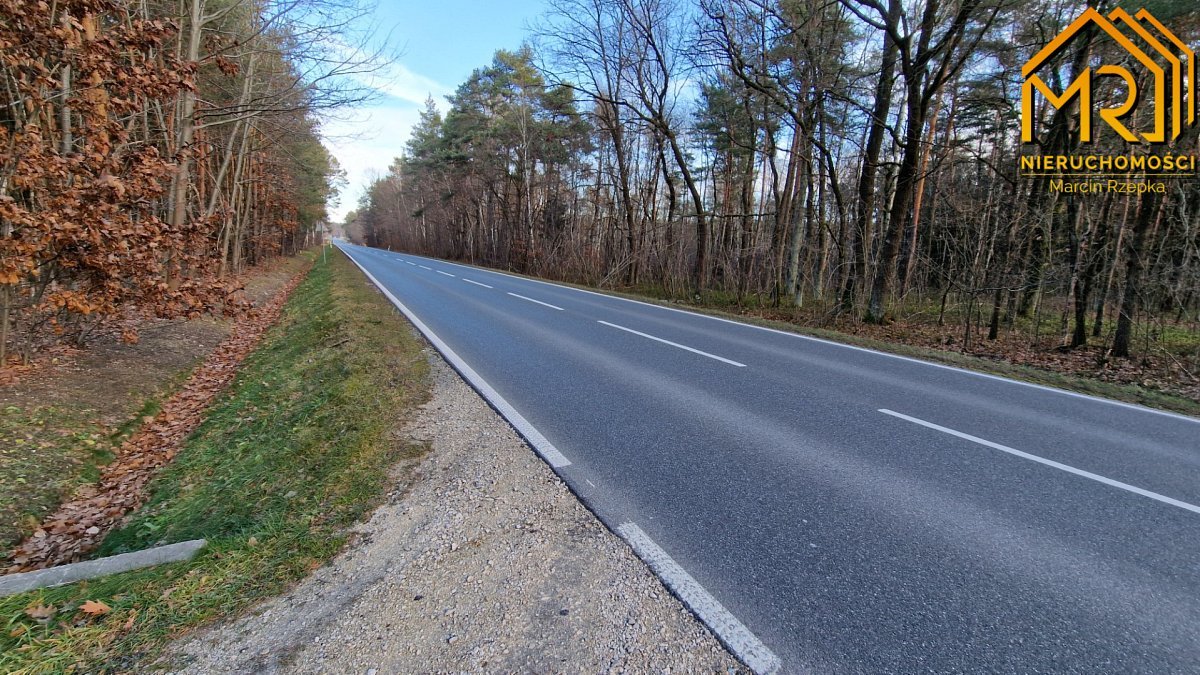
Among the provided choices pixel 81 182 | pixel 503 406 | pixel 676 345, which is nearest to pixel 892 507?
pixel 503 406

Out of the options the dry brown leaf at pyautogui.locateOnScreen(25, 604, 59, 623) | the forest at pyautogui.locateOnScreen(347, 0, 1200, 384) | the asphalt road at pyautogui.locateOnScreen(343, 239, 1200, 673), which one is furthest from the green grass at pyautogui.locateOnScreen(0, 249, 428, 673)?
the forest at pyautogui.locateOnScreen(347, 0, 1200, 384)

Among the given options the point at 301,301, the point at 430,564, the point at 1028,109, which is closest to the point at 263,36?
the point at 301,301

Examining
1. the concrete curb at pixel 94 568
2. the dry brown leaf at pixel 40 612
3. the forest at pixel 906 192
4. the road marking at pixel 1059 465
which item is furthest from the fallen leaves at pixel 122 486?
the forest at pixel 906 192

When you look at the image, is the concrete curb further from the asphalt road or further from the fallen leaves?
the asphalt road

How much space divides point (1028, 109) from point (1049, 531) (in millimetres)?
13263

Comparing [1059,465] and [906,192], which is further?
[906,192]

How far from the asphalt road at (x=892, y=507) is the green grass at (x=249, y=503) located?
1382mm

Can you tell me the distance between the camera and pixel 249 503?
338 cm

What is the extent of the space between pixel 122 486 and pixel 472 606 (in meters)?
4.27

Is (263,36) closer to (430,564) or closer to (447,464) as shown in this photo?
(447,464)

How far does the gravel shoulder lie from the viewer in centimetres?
195

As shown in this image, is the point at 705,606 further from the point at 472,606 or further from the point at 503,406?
the point at 503,406

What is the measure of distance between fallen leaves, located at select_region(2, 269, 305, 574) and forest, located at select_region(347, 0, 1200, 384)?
40.8 feet

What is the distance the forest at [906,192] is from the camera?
378 inches
